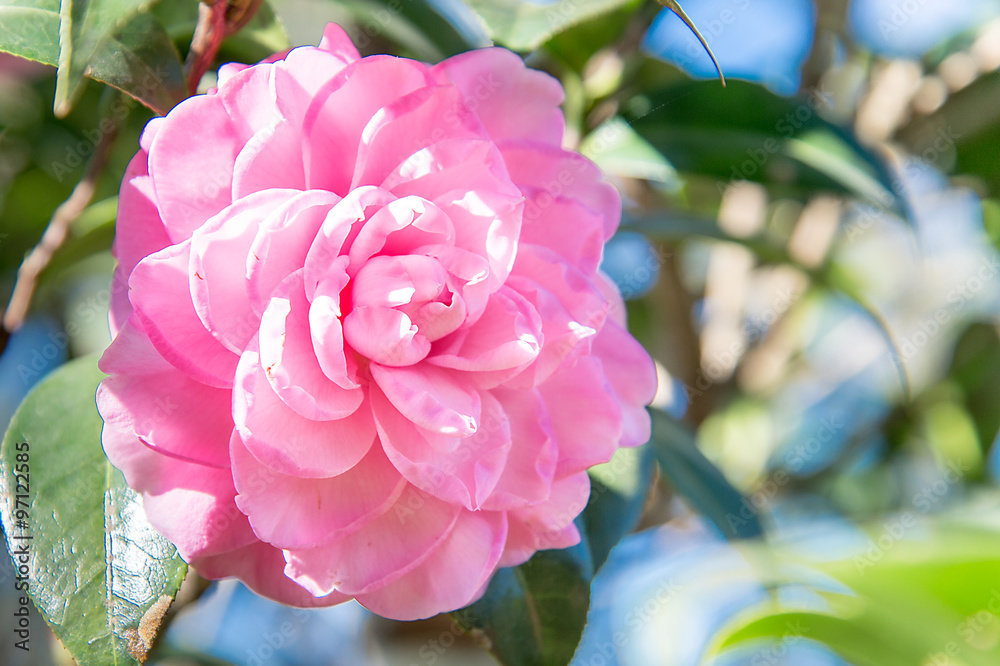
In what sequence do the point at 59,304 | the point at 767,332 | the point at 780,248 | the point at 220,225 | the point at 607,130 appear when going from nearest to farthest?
the point at 220,225, the point at 607,130, the point at 780,248, the point at 59,304, the point at 767,332

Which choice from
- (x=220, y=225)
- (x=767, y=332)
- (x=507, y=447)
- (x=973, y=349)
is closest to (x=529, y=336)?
(x=507, y=447)

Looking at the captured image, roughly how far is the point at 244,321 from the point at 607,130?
0.56 m

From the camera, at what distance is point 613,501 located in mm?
651

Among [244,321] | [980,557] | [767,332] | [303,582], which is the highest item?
[244,321]

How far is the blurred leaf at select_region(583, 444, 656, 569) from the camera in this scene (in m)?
0.63

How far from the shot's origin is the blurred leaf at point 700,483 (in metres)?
0.79

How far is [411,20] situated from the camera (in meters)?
0.78

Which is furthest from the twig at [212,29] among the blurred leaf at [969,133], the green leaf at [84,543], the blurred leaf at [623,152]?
the blurred leaf at [969,133]

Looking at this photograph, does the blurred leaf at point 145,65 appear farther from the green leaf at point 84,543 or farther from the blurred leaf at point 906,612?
the blurred leaf at point 906,612

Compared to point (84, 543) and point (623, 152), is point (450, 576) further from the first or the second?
point (623, 152)

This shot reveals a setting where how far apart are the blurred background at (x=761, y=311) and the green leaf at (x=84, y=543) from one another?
0.87ft

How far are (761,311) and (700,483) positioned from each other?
2.98 ft

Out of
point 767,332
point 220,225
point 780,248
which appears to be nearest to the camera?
point 220,225

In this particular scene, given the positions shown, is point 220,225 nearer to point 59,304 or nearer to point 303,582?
point 303,582
